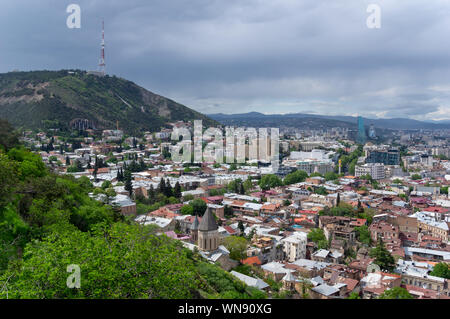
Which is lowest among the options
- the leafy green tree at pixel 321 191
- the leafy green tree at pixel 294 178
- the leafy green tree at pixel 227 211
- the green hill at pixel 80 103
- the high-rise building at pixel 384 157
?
the leafy green tree at pixel 227 211

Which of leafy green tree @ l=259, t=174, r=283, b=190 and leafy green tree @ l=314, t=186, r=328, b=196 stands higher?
leafy green tree @ l=259, t=174, r=283, b=190

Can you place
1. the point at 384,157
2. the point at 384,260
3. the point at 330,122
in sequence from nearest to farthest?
the point at 384,260 < the point at 384,157 < the point at 330,122

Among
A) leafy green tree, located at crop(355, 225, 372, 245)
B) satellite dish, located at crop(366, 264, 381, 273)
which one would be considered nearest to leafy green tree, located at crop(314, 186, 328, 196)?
leafy green tree, located at crop(355, 225, 372, 245)

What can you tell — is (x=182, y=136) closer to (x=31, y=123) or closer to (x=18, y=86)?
(x=31, y=123)

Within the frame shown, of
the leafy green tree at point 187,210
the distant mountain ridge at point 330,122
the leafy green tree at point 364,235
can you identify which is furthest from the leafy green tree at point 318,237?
the distant mountain ridge at point 330,122

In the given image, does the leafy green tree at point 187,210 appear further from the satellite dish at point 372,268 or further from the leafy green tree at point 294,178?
the leafy green tree at point 294,178

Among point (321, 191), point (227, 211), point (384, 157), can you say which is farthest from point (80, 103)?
point (384, 157)

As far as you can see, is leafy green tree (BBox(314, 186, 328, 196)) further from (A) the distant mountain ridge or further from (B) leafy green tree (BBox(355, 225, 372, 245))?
(A) the distant mountain ridge

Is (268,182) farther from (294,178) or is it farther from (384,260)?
(384,260)

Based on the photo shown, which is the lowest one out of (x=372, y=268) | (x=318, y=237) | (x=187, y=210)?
(x=318, y=237)
